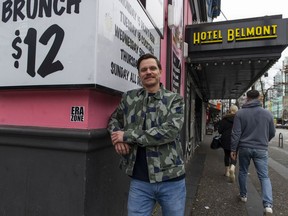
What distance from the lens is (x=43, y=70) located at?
2.34 meters

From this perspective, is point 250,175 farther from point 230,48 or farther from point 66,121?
point 66,121

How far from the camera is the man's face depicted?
2.29 m

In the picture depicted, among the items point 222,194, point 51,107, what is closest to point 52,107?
point 51,107

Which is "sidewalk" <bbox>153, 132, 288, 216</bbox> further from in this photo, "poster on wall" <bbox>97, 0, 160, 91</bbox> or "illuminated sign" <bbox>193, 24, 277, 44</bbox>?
"illuminated sign" <bbox>193, 24, 277, 44</bbox>

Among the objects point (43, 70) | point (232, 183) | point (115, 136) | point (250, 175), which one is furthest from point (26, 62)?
point (250, 175)

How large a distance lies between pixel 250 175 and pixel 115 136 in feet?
20.3

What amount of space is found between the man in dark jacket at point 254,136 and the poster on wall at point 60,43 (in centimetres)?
281

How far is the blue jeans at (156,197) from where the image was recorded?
7.34 ft

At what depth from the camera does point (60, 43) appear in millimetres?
2311

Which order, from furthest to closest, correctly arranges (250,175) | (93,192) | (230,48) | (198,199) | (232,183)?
(250,175) < (230,48) < (232,183) < (198,199) < (93,192)

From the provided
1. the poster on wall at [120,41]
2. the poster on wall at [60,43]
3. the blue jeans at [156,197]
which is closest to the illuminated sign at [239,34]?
the poster on wall at [120,41]

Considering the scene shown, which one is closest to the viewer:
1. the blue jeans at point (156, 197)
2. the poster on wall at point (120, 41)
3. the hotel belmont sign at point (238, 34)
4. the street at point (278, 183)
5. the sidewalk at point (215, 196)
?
the blue jeans at point (156, 197)

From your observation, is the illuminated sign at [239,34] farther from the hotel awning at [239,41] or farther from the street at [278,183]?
the street at [278,183]

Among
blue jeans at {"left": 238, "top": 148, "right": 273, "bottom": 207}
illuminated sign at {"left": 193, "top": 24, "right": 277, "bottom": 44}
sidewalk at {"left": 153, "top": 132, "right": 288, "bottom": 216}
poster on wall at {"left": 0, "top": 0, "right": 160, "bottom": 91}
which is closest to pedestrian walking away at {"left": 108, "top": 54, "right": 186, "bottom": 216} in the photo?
poster on wall at {"left": 0, "top": 0, "right": 160, "bottom": 91}
